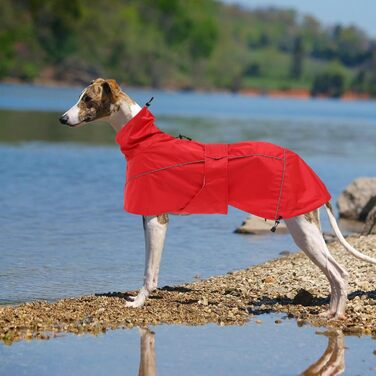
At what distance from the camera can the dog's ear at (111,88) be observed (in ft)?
31.9

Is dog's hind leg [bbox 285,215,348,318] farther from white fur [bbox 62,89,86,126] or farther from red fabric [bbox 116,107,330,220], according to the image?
white fur [bbox 62,89,86,126]

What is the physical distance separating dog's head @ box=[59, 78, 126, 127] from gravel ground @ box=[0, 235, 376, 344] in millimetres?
1729

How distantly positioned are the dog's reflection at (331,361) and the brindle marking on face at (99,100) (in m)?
2.86

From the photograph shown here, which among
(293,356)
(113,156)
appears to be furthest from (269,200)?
(113,156)

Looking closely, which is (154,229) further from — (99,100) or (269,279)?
(269,279)

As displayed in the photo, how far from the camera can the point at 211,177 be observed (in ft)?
31.2

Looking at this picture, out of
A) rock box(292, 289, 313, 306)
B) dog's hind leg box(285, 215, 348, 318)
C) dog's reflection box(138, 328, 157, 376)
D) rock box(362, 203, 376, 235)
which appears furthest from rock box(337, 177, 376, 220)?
dog's reflection box(138, 328, 157, 376)

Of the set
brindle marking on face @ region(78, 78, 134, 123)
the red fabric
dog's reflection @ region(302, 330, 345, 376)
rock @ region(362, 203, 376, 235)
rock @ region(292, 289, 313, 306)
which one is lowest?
rock @ region(362, 203, 376, 235)

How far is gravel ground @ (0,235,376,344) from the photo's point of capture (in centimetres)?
920

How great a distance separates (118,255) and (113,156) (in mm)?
18494

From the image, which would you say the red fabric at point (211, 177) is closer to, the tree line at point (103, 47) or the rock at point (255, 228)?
the rock at point (255, 228)

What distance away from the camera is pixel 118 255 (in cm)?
1424

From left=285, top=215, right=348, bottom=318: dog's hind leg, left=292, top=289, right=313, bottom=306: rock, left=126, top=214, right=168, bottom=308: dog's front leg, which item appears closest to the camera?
left=285, top=215, right=348, bottom=318: dog's hind leg

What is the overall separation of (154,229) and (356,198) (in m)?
10.4
